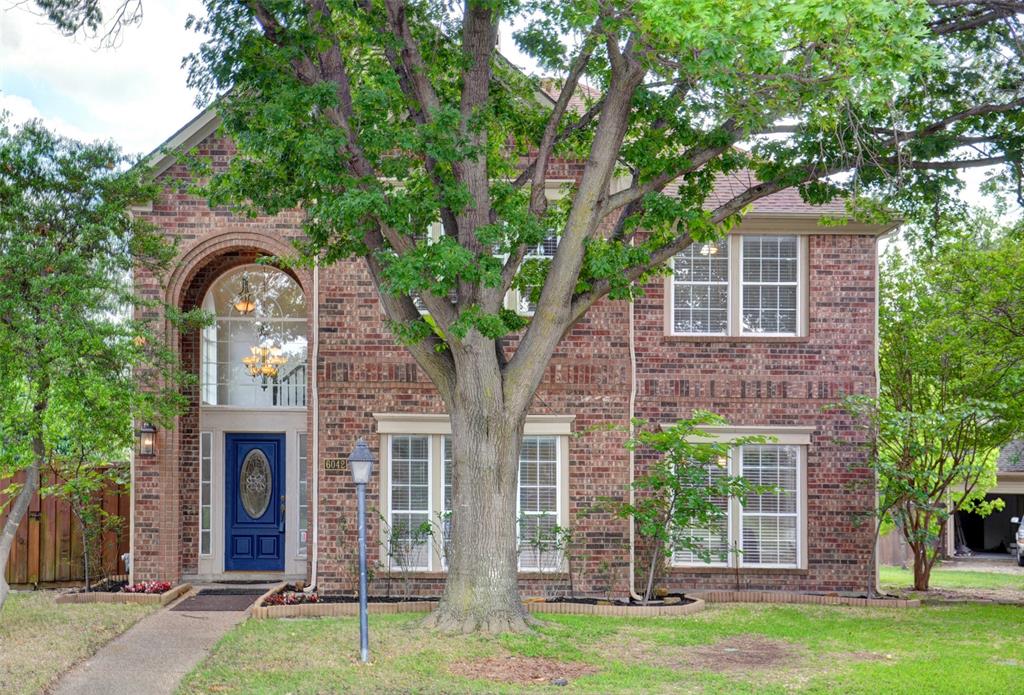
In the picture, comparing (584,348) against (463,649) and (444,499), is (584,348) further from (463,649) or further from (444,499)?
(463,649)

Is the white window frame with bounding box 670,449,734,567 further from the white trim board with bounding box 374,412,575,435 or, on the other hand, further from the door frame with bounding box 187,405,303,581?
the door frame with bounding box 187,405,303,581

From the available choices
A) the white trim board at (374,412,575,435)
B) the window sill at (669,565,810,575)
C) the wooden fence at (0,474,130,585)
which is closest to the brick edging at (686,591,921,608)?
the window sill at (669,565,810,575)

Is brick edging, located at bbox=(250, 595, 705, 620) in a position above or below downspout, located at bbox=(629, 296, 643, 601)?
below

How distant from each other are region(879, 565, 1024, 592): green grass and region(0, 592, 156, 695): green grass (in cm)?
1268

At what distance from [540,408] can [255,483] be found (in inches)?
184

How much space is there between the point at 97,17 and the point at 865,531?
11877 millimetres

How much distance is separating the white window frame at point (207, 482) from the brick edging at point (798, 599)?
22.9 feet

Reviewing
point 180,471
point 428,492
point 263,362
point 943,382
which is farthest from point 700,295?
point 180,471

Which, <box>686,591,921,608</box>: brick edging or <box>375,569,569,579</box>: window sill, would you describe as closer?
<box>686,591,921,608</box>: brick edging

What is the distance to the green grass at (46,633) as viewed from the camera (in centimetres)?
969

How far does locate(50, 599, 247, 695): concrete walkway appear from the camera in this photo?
31.3 feet

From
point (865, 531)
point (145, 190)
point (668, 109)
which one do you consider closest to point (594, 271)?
point (668, 109)

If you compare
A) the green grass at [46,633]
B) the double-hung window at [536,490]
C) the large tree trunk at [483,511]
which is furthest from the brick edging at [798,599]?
the green grass at [46,633]

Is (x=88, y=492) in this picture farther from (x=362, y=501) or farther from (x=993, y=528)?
(x=993, y=528)
